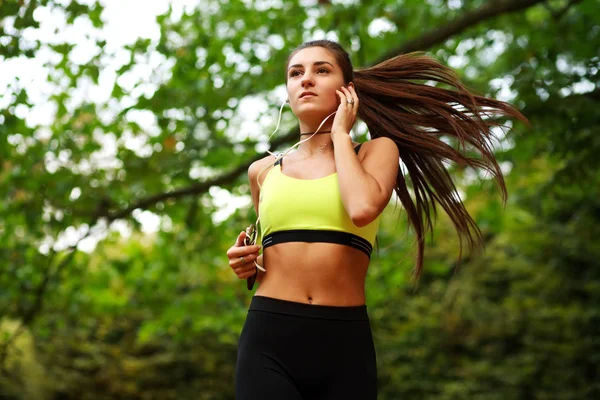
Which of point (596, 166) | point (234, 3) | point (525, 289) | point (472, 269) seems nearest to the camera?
point (596, 166)

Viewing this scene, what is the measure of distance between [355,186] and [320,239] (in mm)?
214

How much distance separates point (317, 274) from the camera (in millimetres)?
2387

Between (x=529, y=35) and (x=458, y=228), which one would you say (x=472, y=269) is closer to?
(x=529, y=35)

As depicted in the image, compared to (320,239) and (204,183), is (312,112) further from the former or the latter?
(204,183)

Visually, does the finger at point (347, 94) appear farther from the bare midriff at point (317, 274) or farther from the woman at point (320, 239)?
the bare midriff at point (317, 274)

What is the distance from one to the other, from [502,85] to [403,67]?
357cm

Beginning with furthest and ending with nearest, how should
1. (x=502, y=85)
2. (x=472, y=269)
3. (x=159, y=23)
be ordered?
(x=472, y=269) → (x=159, y=23) → (x=502, y=85)

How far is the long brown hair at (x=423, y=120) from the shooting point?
9.12 ft

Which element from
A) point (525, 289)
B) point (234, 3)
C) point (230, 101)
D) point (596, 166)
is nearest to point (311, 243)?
point (596, 166)

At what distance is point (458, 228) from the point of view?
9.59ft

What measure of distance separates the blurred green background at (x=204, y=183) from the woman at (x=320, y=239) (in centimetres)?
255

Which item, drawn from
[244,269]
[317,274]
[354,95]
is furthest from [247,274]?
[354,95]

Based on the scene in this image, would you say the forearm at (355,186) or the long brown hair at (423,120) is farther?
the long brown hair at (423,120)

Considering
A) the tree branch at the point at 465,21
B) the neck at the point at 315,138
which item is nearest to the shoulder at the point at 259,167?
the neck at the point at 315,138
